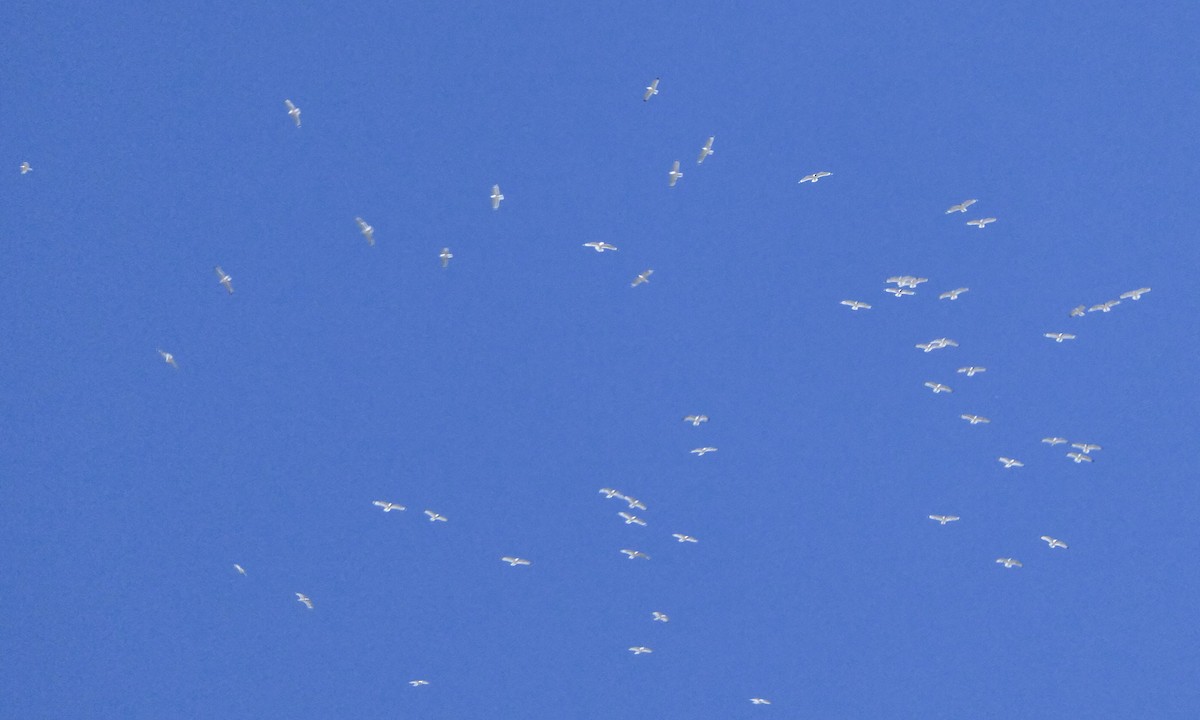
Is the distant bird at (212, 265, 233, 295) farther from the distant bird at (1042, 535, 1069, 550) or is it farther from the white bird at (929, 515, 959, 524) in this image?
the distant bird at (1042, 535, 1069, 550)

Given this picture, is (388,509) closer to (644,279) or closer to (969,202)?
(644,279)

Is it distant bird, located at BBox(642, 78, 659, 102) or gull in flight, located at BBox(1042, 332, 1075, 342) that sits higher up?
distant bird, located at BBox(642, 78, 659, 102)

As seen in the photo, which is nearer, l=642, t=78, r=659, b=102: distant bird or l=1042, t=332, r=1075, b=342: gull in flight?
l=642, t=78, r=659, b=102: distant bird

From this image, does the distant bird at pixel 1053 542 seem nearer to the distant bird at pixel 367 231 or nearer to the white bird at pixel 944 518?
the white bird at pixel 944 518

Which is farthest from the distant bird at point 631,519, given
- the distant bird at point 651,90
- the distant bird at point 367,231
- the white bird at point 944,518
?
the distant bird at point 651,90

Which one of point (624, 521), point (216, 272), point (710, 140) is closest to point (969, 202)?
point (710, 140)

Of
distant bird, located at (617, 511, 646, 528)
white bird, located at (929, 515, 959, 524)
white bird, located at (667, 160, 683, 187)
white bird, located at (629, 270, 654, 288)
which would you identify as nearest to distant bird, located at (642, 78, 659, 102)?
white bird, located at (667, 160, 683, 187)
